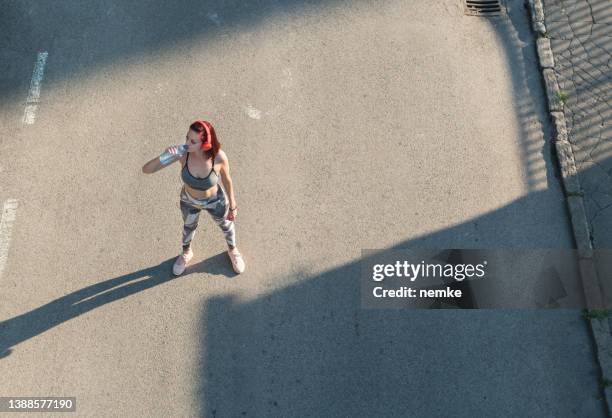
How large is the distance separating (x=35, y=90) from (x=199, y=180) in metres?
3.33

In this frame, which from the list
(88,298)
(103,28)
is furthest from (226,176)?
(103,28)

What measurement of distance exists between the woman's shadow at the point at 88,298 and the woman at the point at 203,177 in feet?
1.61

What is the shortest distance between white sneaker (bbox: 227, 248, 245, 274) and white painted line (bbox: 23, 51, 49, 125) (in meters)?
2.91

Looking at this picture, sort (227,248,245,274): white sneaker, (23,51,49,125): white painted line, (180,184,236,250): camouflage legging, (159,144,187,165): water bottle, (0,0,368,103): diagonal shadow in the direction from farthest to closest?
1. (0,0,368,103): diagonal shadow
2. (23,51,49,125): white painted line
3. (227,248,245,274): white sneaker
4. (180,184,236,250): camouflage legging
5. (159,144,187,165): water bottle

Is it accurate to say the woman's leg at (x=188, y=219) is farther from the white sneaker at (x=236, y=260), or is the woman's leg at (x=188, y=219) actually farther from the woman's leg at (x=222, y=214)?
the white sneaker at (x=236, y=260)

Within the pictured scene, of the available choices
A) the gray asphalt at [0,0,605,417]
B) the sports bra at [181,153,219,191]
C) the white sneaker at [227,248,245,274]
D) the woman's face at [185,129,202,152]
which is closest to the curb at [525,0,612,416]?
the gray asphalt at [0,0,605,417]

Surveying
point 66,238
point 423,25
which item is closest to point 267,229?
point 66,238

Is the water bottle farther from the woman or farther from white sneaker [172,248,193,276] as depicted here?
white sneaker [172,248,193,276]

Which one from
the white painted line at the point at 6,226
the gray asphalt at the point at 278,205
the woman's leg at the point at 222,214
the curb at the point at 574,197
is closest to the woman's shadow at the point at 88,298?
the gray asphalt at the point at 278,205

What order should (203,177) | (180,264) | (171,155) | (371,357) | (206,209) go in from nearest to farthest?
(171,155)
(203,177)
(206,209)
(371,357)
(180,264)

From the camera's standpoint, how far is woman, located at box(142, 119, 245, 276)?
→ 4.61 m

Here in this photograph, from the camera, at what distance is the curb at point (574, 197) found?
5.89 metres

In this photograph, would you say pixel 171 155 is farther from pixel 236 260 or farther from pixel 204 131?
Answer: pixel 236 260

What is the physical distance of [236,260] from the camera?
19.8 feet
